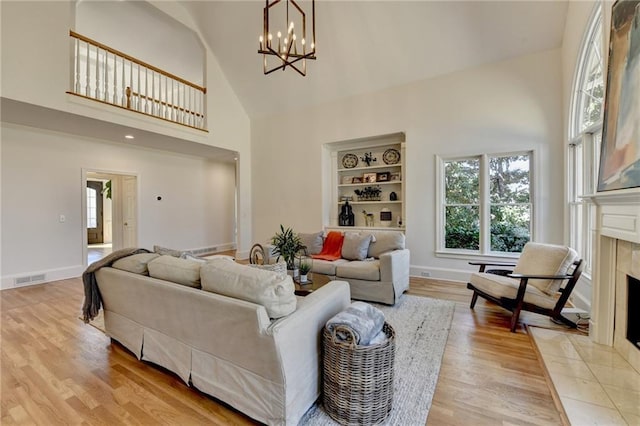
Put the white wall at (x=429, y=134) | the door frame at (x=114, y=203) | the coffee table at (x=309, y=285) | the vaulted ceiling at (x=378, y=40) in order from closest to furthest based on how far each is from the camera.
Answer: the coffee table at (x=309, y=285), the vaulted ceiling at (x=378, y=40), the white wall at (x=429, y=134), the door frame at (x=114, y=203)

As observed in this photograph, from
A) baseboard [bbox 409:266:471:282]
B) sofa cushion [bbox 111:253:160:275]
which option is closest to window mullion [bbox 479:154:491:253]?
baseboard [bbox 409:266:471:282]

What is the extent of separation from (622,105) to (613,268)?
135 centimetres

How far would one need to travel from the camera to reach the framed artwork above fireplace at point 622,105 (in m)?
1.97

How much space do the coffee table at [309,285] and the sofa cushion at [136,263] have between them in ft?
4.52

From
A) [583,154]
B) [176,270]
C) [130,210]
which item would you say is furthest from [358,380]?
[130,210]

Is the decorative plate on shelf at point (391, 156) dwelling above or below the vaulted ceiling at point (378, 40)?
below

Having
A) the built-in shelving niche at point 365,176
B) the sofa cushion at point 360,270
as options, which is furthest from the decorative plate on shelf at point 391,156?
the sofa cushion at point 360,270

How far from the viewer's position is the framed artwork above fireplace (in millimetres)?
1967

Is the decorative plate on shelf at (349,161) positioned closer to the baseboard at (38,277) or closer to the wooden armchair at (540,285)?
the wooden armchair at (540,285)

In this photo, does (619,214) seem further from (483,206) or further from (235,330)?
(235,330)

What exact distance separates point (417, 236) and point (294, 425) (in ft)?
13.0

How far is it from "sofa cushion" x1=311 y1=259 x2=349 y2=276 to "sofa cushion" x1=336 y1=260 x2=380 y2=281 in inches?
3.1

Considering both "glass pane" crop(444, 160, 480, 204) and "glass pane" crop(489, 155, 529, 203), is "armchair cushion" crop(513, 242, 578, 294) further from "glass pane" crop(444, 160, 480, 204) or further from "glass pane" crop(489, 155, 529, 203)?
"glass pane" crop(444, 160, 480, 204)

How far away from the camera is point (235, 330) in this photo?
158 cm
